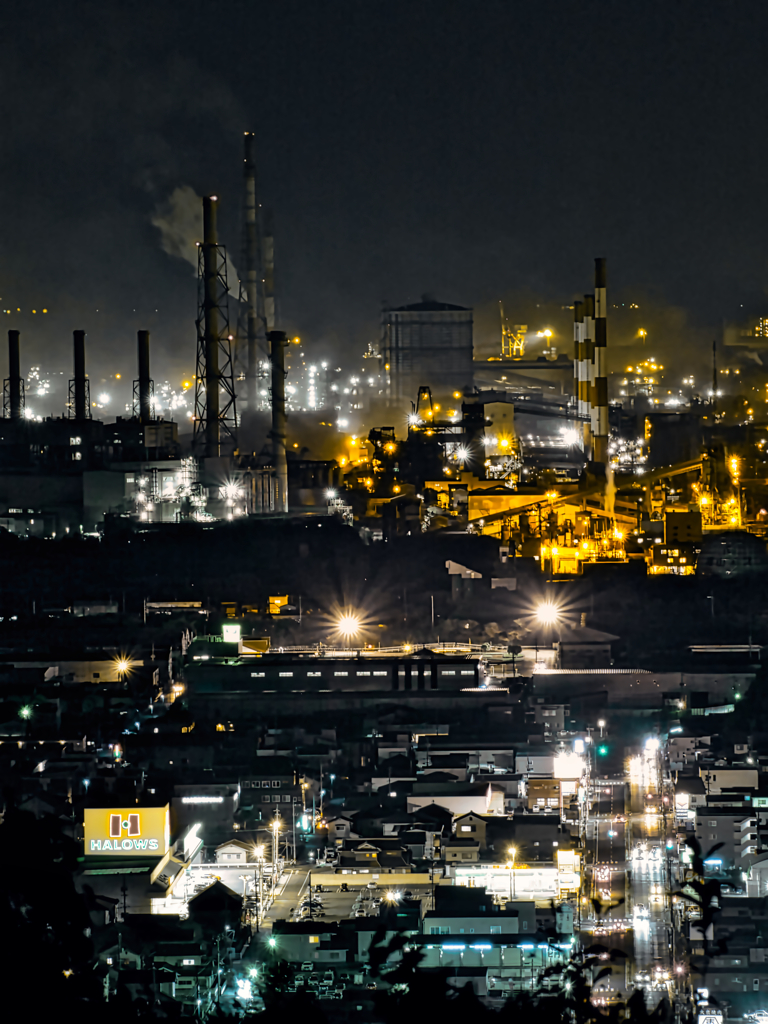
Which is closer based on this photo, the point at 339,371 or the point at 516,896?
the point at 516,896

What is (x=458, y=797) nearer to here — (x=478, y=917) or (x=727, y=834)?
(x=727, y=834)

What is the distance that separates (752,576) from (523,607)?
205 cm

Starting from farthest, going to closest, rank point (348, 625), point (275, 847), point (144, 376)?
1. point (144, 376)
2. point (348, 625)
3. point (275, 847)

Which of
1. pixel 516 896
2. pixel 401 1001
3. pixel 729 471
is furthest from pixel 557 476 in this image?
pixel 401 1001

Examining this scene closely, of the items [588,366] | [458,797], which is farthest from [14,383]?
[458,797]

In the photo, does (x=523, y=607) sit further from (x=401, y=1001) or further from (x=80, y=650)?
(x=401, y=1001)

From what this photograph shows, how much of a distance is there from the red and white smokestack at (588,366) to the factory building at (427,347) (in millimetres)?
3333

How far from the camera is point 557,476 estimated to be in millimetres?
14672

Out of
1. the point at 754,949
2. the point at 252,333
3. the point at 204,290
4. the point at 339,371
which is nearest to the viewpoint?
the point at 754,949

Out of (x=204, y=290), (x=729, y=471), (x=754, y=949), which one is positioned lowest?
(x=754, y=949)

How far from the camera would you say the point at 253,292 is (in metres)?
17.1

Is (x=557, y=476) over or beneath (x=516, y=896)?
over

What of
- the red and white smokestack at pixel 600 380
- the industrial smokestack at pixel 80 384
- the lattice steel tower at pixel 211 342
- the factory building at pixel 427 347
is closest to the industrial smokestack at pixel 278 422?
the lattice steel tower at pixel 211 342

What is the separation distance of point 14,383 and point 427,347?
19.3ft
